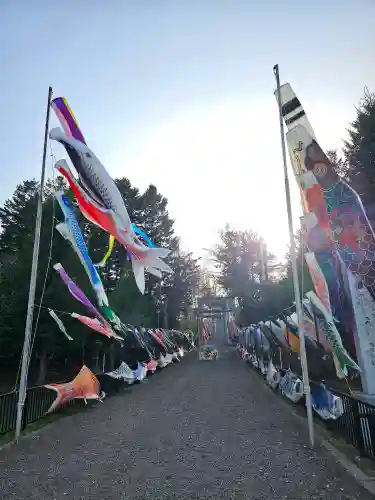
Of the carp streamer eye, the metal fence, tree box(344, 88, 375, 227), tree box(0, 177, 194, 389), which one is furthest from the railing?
tree box(344, 88, 375, 227)

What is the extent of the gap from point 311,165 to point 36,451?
8464 millimetres

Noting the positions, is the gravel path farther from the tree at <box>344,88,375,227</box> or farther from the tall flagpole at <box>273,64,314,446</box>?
the tree at <box>344,88,375,227</box>

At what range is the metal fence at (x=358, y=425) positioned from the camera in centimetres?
629

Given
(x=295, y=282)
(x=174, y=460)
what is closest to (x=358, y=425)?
(x=295, y=282)

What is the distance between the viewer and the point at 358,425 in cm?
675

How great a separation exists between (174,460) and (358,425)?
341 centimetres

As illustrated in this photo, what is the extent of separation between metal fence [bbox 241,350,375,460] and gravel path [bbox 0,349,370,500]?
74 centimetres

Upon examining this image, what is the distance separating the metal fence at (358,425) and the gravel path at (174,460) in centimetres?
74

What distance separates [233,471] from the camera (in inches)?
234

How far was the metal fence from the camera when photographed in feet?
20.6

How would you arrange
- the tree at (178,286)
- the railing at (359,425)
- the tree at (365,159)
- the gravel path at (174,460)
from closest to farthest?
1. the gravel path at (174,460)
2. the railing at (359,425)
3. the tree at (365,159)
4. the tree at (178,286)

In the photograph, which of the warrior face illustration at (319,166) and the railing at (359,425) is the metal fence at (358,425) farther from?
the warrior face illustration at (319,166)

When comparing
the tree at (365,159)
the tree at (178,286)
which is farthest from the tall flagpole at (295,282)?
the tree at (178,286)

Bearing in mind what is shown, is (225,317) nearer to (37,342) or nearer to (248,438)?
(37,342)
